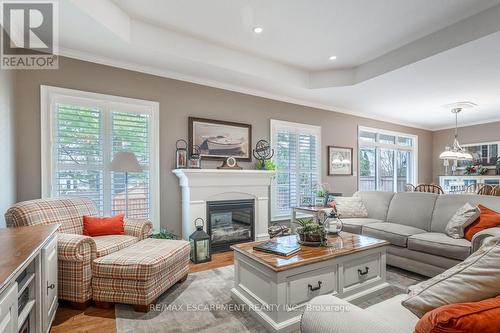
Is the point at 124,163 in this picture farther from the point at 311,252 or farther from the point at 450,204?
the point at 450,204

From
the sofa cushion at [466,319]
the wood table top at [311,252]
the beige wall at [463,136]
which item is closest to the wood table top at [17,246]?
the wood table top at [311,252]

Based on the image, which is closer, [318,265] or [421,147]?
[318,265]

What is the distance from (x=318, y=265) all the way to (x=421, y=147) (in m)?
7.26

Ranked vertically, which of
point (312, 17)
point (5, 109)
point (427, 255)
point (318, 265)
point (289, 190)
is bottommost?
point (427, 255)

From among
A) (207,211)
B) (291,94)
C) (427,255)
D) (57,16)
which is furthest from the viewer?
(291,94)

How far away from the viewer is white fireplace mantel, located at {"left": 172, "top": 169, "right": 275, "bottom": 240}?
12.1 ft

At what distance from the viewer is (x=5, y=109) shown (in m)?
2.54

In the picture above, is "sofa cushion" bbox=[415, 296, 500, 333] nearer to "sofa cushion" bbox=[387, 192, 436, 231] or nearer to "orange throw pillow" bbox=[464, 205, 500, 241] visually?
"orange throw pillow" bbox=[464, 205, 500, 241]

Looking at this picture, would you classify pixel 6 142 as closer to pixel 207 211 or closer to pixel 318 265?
pixel 207 211

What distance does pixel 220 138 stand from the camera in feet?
13.7

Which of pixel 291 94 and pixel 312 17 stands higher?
pixel 312 17

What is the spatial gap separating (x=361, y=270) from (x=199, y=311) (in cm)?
150

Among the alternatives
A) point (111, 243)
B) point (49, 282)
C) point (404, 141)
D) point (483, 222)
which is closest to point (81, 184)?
point (111, 243)

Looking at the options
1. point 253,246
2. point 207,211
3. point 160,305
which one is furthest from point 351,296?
point 207,211
